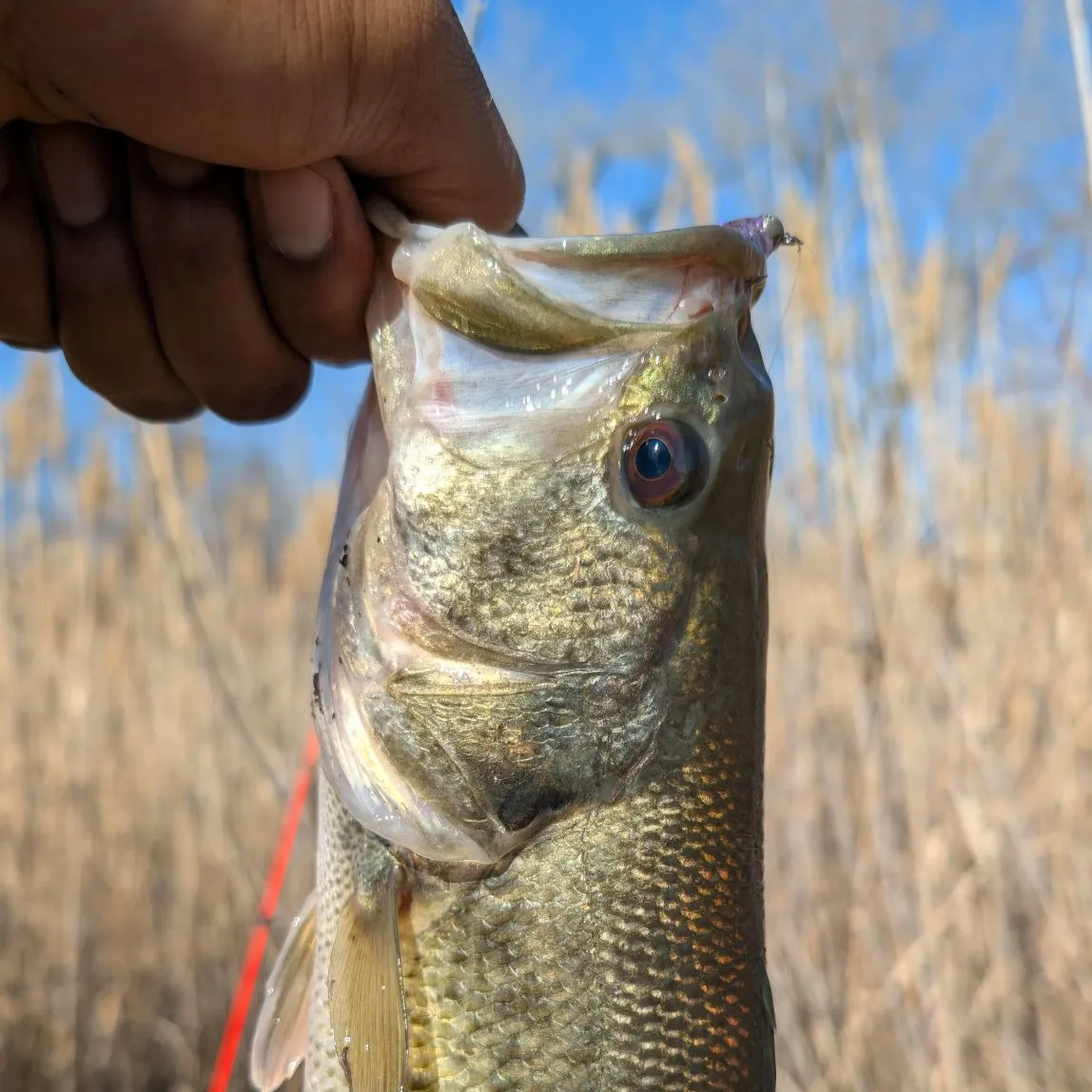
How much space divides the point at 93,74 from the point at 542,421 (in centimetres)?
39

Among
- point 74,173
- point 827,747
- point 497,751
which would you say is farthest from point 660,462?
point 827,747

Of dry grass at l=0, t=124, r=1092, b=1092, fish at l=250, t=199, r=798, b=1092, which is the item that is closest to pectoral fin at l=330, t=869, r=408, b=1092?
fish at l=250, t=199, r=798, b=1092

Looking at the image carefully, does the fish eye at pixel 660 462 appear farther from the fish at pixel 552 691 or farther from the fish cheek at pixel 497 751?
the fish cheek at pixel 497 751

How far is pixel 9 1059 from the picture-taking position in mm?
2250

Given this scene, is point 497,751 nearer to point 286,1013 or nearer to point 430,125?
point 286,1013

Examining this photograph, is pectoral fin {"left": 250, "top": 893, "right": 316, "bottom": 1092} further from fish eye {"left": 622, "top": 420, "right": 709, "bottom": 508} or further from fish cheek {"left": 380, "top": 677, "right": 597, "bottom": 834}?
fish eye {"left": 622, "top": 420, "right": 709, "bottom": 508}

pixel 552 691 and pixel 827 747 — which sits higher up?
pixel 827 747

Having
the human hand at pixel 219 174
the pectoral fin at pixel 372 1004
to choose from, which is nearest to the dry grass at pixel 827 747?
the human hand at pixel 219 174

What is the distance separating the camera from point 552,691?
0.79m

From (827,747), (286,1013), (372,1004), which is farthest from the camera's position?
(827,747)

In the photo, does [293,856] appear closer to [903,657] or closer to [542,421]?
[903,657]

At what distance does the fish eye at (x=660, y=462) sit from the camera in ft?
2.63

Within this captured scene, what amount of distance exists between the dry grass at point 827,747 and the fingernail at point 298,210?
93 cm

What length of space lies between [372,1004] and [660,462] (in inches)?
19.0
